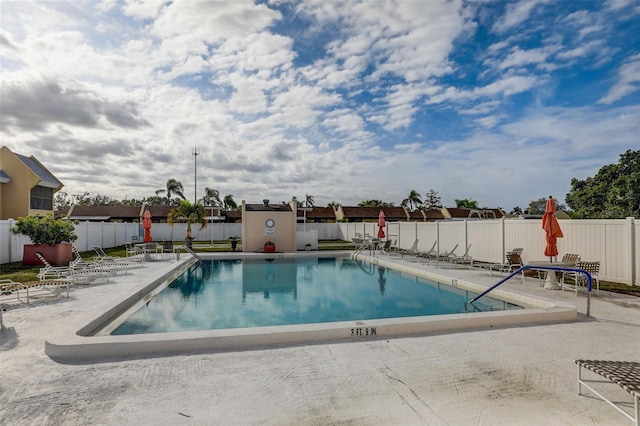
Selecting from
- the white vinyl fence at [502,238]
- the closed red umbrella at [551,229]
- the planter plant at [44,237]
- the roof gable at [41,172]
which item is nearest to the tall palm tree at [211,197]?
the roof gable at [41,172]

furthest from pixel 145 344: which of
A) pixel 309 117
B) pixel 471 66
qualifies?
pixel 471 66

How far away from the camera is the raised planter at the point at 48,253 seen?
1514 centimetres

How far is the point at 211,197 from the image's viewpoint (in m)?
57.6

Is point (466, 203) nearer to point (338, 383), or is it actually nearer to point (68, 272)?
point (68, 272)

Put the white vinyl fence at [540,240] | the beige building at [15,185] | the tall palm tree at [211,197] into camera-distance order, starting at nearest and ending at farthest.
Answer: the white vinyl fence at [540,240] < the beige building at [15,185] < the tall palm tree at [211,197]

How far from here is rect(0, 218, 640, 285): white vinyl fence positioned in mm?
10156

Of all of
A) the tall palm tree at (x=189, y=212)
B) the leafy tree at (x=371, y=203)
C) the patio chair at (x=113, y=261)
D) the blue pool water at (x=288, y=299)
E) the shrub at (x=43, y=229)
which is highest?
the leafy tree at (x=371, y=203)

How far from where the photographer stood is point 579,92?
1463 cm

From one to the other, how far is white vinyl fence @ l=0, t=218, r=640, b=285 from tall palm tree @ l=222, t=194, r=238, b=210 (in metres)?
25.3

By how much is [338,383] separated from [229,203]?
5328 cm

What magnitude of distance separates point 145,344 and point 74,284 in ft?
24.1

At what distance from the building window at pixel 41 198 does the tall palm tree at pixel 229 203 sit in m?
24.9

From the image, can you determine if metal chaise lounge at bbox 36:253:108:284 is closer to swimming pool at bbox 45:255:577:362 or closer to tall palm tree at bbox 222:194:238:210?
swimming pool at bbox 45:255:577:362

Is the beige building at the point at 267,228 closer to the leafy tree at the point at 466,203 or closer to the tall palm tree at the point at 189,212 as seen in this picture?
the tall palm tree at the point at 189,212
